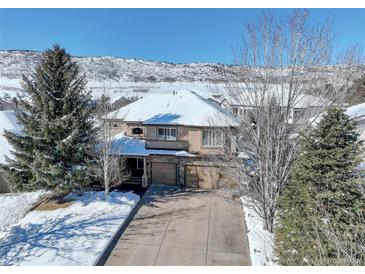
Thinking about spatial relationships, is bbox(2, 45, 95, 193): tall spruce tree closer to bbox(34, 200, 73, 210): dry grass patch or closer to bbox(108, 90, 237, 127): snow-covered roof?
bbox(34, 200, 73, 210): dry grass patch

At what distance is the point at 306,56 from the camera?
1042 centimetres

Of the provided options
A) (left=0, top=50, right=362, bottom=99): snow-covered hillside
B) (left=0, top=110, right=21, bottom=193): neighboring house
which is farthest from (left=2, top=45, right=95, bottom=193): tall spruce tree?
(left=0, top=50, right=362, bottom=99): snow-covered hillside

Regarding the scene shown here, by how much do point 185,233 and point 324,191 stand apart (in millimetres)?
6437

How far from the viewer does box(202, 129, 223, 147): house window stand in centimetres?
1706

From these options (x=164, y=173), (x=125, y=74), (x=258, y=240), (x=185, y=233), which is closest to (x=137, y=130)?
(x=164, y=173)

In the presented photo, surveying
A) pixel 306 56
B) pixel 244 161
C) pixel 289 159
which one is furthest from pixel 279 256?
pixel 306 56

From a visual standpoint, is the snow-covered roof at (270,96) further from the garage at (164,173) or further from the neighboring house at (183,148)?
the garage at (164,173)

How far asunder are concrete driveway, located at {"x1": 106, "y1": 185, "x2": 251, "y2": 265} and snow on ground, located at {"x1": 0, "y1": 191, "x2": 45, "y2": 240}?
609cm

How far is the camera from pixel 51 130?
1434 cm

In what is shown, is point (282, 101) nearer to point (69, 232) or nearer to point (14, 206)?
point (69, 232)

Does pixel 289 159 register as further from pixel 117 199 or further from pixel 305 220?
pixel 117 199

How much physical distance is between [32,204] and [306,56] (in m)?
16.2

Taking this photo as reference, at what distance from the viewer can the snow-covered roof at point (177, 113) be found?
1708cm

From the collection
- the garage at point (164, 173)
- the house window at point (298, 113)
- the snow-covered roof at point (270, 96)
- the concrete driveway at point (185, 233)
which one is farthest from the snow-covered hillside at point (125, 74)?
→ the house window at point (298, 113)
